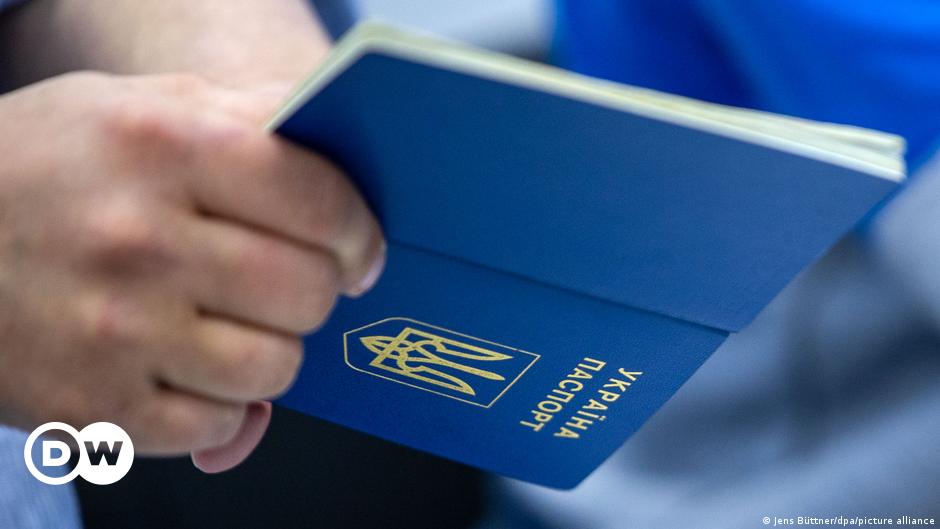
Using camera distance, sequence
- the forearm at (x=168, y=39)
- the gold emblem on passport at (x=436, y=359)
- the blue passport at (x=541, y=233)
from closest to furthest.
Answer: the blue passport at (x=541, y=233) < the gold emblem on passport at (x=436, y=359) < the forearm at (x=168, y=39)

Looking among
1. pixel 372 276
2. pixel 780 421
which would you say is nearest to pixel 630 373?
pixel 372 276

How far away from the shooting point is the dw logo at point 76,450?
0.40 m

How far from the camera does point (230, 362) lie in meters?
0.38

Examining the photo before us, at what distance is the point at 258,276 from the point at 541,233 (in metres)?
0.11

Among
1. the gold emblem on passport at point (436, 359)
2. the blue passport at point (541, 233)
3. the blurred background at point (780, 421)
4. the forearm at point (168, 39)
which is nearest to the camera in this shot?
the blue passport at point (541, 233)

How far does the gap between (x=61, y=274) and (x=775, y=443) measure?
70 cm

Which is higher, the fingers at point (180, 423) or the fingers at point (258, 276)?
the fingers at point (258, 276)

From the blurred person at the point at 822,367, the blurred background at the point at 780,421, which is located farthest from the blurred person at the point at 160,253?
the blurred person at the point at 822,367

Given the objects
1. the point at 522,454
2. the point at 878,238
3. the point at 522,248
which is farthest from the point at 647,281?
the point at 878,238

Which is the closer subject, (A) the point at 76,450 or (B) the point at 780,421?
(A) the point at 76,450

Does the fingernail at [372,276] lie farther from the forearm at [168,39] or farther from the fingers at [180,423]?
the forearm at [168,39]

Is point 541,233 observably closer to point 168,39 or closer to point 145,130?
point 145,130

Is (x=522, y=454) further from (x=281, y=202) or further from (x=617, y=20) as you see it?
(x=617, y=20)

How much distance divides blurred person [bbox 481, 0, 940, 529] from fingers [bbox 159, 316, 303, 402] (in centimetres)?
56
